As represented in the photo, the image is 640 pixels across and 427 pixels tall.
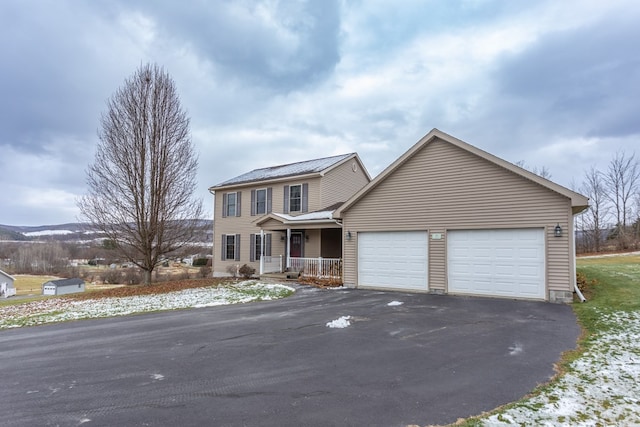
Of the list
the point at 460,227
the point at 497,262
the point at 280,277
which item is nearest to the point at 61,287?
the point at 280,277

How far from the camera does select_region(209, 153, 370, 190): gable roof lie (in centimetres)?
1847

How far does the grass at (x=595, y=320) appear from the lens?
340 centimetres

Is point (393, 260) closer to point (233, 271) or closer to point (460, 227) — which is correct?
point (460, 227)

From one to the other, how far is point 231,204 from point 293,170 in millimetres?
4542

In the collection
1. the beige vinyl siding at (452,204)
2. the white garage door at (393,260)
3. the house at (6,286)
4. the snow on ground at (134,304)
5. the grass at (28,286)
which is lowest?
the grass at (28,286)

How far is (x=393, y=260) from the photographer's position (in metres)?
12.7

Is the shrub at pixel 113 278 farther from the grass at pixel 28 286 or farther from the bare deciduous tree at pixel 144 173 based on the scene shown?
the bare deciduous tree at pixel 144 173

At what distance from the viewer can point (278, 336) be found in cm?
657

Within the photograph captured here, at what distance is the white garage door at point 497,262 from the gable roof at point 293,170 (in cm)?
868

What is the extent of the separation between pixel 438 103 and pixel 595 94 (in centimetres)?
726

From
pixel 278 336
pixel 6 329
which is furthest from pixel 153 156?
pixel 278 336

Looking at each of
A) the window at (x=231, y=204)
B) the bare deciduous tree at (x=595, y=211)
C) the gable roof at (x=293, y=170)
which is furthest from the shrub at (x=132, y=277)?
the bare deciduous tree at (x=595, y=211)

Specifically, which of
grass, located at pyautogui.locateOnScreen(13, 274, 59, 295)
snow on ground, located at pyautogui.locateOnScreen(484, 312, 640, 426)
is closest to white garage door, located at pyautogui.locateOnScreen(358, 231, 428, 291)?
snow on ground, located at pyautogui.locateOnScreen(484, 312, 640, 426)

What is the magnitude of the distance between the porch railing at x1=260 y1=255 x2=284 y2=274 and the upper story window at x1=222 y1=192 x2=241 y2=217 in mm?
4239
